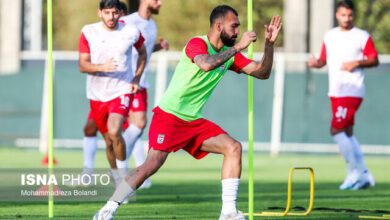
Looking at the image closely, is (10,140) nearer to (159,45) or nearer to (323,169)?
(323,169)

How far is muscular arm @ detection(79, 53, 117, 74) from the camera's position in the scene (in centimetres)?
1085

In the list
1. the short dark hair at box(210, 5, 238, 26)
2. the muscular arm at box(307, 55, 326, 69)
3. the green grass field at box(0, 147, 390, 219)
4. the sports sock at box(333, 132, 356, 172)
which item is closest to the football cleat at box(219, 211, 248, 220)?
the green grass field at box(0, 147, 390, 219)

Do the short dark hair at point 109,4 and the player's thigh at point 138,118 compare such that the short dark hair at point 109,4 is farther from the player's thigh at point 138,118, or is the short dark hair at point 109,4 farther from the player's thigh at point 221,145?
the player's thigh at point 221,145

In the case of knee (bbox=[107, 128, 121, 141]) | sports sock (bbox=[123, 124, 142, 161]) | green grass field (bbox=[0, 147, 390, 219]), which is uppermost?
knee (bbox=[107, 128, 121, 141])

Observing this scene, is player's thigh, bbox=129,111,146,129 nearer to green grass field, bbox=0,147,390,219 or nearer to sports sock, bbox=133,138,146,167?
sports sock, bbox=133,138,146,167

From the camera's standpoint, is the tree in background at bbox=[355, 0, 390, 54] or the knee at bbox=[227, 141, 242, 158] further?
the tree in background at bbox=[355, 0, 390, 54]

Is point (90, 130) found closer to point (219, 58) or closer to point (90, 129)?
point (90, 129)

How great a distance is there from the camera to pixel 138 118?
1285 centimetres

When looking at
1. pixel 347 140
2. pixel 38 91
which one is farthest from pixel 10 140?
pixel 347 140

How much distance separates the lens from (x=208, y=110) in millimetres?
22594

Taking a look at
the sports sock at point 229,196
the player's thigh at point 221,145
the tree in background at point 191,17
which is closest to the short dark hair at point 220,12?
the player's thigh at point 221,145

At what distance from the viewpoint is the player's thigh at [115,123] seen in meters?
11.0

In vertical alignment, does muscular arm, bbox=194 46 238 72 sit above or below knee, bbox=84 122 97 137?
above

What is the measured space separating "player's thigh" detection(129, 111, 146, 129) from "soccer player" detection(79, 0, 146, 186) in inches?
44.2
